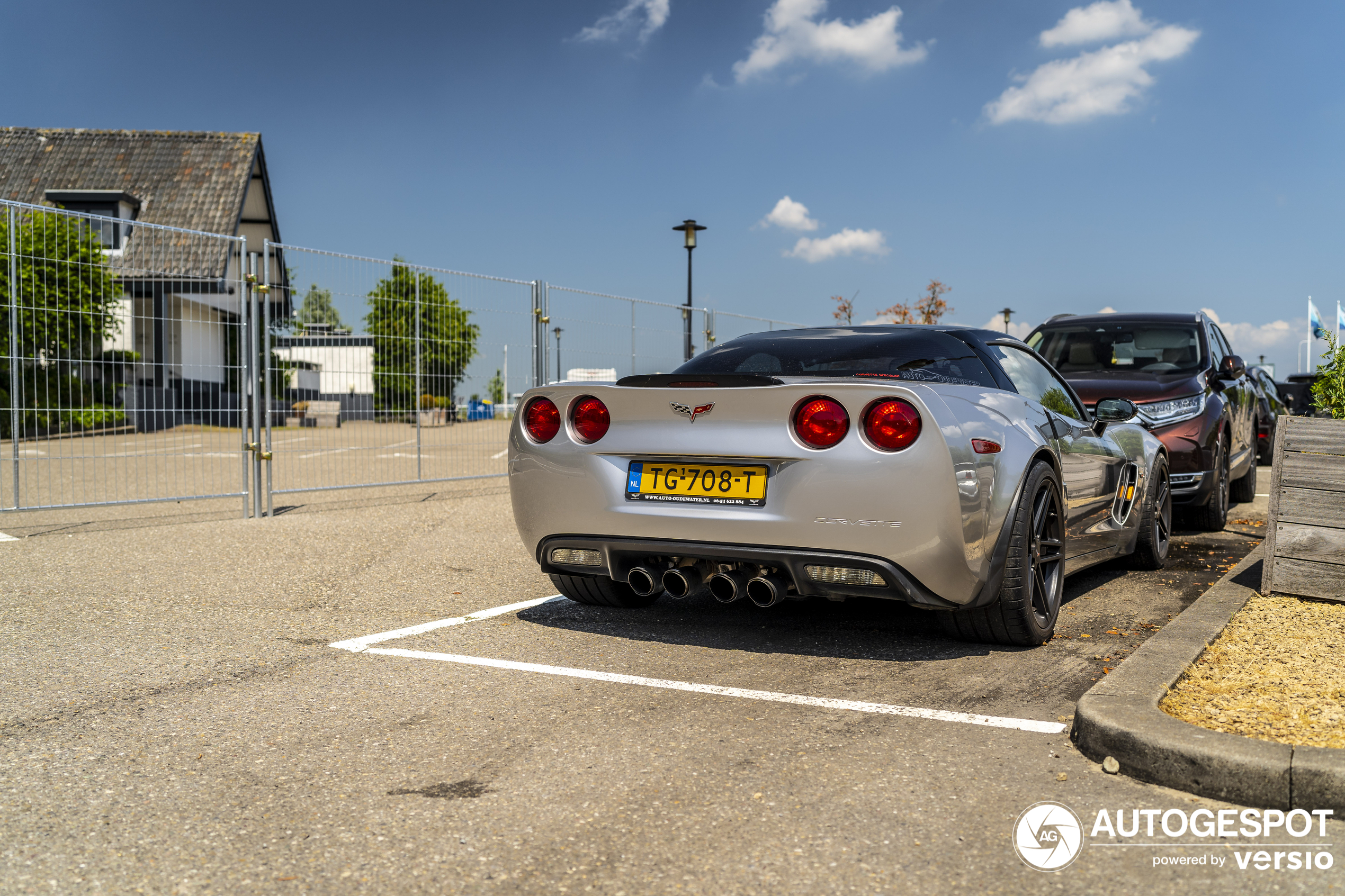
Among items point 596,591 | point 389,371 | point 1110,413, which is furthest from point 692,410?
point 389,371

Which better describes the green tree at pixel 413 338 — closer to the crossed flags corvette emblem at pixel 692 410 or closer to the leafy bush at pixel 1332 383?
the crossed flags corvette emblem at pixel 692 410

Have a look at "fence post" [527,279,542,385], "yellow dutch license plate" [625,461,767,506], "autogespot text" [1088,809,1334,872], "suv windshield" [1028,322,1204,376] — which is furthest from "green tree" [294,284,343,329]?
"autogespot text" [1088,809,1334,872]

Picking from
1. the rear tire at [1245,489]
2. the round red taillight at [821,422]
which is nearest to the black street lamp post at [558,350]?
the rear tire at [1245,489]

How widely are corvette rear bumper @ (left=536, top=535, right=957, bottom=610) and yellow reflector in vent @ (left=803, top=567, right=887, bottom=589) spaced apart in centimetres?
1

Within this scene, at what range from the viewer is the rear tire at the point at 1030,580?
13.6ft

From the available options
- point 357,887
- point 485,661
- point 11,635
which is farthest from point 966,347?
point 11,635

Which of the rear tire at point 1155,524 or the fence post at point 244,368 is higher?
the fence post at point 244,368

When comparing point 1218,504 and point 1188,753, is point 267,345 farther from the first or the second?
point 1188,753

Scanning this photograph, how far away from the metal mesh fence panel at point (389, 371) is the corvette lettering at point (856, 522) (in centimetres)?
499

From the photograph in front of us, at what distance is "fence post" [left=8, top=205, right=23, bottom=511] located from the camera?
791cm

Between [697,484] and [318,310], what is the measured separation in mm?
6231

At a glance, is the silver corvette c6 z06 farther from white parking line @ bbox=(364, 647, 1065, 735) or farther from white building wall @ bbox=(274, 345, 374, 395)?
white building wall @ bbox=(274, 345, 374, 395)

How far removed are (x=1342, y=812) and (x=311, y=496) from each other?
9390mm

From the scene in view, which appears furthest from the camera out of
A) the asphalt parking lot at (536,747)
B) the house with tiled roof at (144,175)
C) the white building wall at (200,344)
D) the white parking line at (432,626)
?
the house with tiled roof at (144,175)
